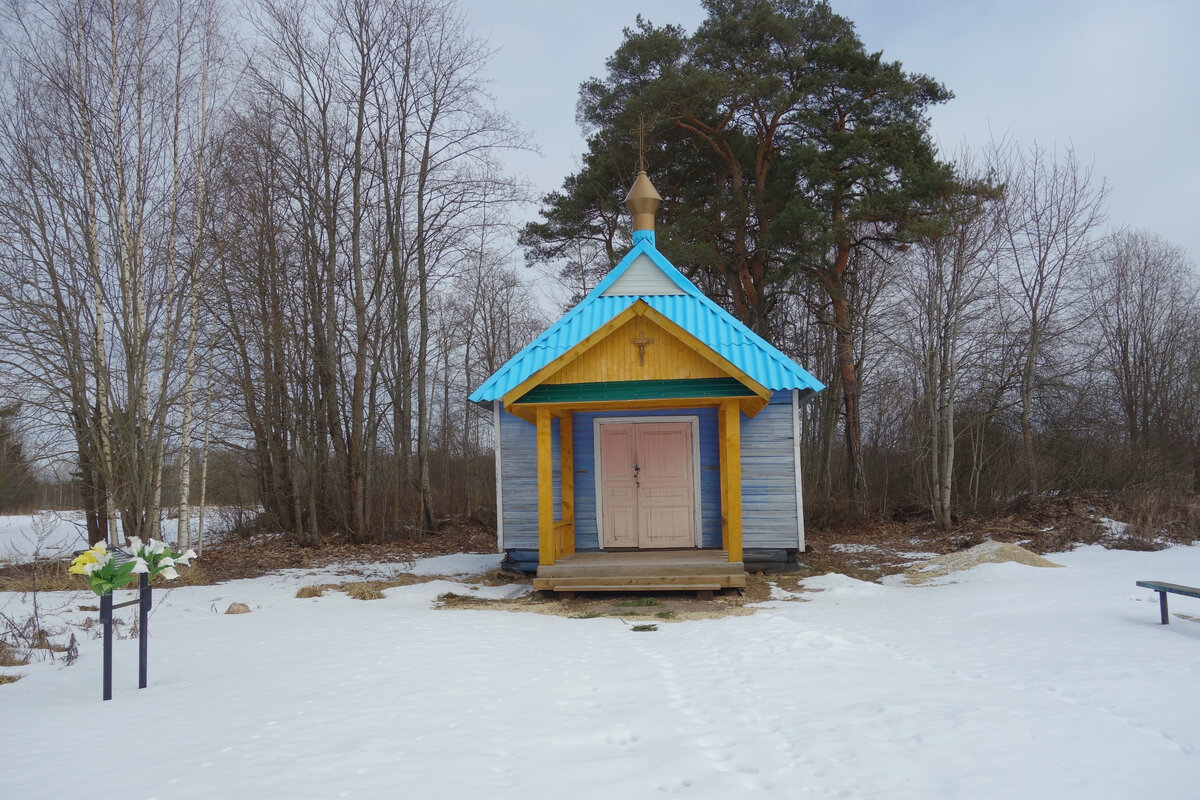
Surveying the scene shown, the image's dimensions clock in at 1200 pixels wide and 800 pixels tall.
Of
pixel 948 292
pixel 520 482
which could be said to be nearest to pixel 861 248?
pixel 948 292

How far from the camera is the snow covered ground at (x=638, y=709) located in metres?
3.59

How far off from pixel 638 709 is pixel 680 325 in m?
5.93

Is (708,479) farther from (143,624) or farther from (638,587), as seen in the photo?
(143,624)

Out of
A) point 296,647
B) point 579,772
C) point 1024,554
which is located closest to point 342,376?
point 296,647

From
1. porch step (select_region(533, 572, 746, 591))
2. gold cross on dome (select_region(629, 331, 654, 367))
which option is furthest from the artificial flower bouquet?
gold cross on dome (select_region(629, 331, 654, 367))

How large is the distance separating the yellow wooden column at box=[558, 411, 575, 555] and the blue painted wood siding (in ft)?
0.44

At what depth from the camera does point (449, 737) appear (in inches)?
168

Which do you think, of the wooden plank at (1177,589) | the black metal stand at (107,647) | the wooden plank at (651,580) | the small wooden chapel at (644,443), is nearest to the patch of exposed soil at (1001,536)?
the small wooden chapel at (644,443)

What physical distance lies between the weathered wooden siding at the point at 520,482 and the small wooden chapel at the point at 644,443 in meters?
0.02

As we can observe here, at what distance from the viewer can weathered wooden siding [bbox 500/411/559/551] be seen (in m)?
11.5

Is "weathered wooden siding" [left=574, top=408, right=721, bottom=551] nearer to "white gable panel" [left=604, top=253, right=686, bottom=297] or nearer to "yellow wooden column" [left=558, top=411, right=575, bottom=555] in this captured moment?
"yellow wooden column" [left=558, top=411, right=575, bottom=555]

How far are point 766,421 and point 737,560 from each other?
2.34 meters

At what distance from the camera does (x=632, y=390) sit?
9.86 meters

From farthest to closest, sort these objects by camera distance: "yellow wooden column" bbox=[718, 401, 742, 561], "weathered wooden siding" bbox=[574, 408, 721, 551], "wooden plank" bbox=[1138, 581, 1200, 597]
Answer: "weathered wooden siding" bbox=[574, 408, 721, 551] → "yellow wooden column" bbox=[718, 401, 742, 561] → "wooden plank" bbox=[1138, 581, 1200, 597]
